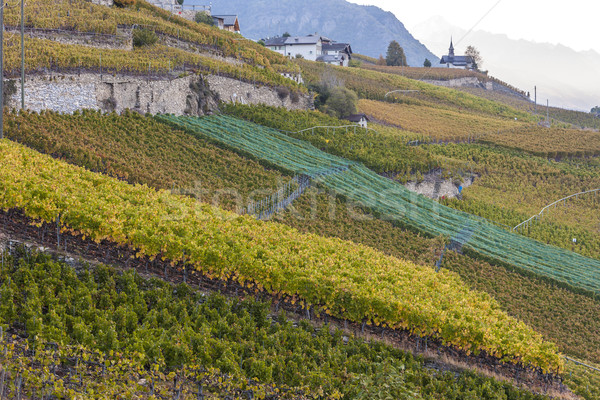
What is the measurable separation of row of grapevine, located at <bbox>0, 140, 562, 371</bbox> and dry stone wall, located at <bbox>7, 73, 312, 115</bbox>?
50.0 feet

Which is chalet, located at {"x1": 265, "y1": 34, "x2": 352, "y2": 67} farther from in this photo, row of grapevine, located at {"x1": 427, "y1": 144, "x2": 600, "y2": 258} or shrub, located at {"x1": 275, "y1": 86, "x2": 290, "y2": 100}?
shrub, located at {"x1": 275, "y1": 86, "x2": 290, "y2": 100}

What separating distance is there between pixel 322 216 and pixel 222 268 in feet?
52.6

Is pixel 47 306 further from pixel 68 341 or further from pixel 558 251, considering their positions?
pixel 558 251

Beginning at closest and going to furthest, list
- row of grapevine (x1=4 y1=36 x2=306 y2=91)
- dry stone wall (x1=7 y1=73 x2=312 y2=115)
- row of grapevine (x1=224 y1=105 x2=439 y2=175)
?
dry stone wall (x1=7 y1=73 x2=312 y2=115) → row of grapevine (x1=4 y1=36 x2=306 y2=91) → row of grapevine (x1=224 y1=105 x2=439 y2=175)

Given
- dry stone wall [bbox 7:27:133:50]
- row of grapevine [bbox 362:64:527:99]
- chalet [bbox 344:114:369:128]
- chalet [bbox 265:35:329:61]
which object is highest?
chalet [bbox 265:35:329:61]

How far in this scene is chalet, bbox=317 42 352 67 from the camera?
4663 inches

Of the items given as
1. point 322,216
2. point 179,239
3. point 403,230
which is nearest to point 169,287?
point 179,239

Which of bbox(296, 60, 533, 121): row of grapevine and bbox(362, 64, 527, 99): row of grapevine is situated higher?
bbox(362, 64, 527, 99): row of grapevine

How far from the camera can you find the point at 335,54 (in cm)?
11962

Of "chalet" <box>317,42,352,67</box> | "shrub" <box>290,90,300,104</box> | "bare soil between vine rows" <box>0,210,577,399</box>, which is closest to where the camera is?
"bare soil between vine rows" <box>0,210,577,399</box>

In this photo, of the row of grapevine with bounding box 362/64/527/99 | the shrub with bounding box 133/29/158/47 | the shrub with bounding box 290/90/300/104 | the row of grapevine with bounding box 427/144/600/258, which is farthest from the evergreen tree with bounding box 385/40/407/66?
the shrub with bounding box 133/29/158/47

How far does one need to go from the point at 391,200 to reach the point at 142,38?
26518 millimetres

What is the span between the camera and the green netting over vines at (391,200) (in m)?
39.7

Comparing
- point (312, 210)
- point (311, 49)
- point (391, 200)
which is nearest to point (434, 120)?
point (311, 49)
